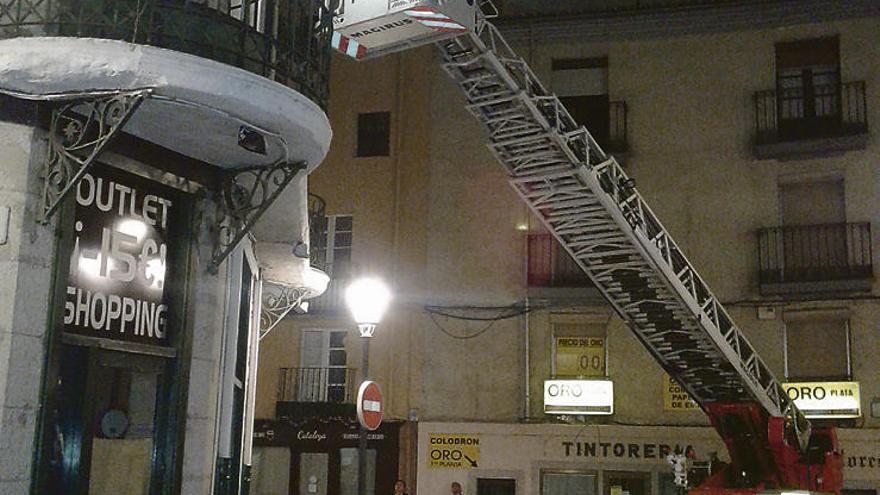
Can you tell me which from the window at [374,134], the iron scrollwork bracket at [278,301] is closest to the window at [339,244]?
the window at [374,134]

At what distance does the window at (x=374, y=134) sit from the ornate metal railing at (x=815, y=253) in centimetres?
882

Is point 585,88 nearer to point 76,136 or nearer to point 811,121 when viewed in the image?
point 811,121

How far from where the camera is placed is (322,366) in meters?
22.6

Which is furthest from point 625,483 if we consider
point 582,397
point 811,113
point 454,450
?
point 811,113

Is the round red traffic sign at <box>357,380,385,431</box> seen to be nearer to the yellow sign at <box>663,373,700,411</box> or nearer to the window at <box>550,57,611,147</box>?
the yellow sign at <box>663,373,700,411</box>

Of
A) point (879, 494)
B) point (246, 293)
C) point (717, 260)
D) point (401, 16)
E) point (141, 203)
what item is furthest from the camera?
point (717, 260)

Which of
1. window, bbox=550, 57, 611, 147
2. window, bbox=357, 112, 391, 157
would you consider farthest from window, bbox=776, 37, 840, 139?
window, bbox=357, 112, 391, 157

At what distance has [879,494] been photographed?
1903cm

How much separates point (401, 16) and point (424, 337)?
1186 centimetres

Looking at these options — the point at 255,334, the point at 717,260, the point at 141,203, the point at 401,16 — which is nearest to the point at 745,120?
the point at 717,260

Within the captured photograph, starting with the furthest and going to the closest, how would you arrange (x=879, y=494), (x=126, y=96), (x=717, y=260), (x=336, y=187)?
(x=336, y=187), (x=717, y=260), (x=879, y=494), (x=126, y=96)

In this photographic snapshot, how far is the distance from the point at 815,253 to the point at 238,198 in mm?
15188

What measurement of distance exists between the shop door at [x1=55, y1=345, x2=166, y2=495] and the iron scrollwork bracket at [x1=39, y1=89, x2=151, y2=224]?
1068 mm

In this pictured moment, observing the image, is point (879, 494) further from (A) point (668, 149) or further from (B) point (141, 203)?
(B) point (141, 203)
